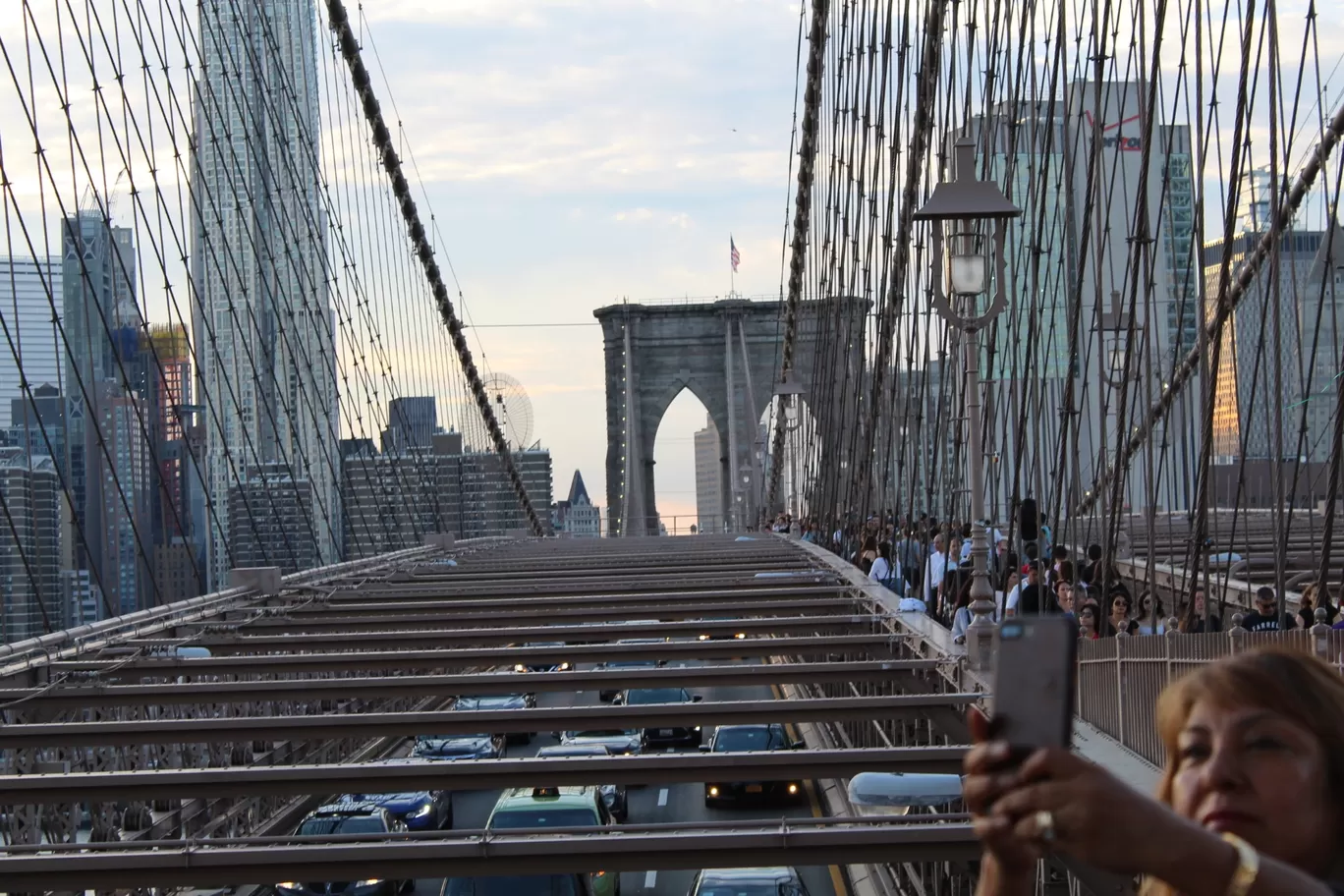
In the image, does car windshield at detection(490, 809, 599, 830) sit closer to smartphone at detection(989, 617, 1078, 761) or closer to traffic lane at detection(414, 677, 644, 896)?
traffic lane at detection(414, 677, 644, 896)

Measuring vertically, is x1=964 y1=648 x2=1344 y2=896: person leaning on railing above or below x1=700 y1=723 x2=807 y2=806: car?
above

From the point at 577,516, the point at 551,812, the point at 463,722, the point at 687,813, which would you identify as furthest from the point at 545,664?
the point at 577,516

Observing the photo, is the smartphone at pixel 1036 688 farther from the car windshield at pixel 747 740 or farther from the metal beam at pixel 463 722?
the car windshield at pixel 747 740

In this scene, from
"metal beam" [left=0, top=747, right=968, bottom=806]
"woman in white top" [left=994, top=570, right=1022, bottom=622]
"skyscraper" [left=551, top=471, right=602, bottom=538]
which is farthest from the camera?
"skyscraper" [left=551, top=471, right=602, bottom=538]

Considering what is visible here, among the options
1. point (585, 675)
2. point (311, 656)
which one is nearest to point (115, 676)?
point (311, 656)

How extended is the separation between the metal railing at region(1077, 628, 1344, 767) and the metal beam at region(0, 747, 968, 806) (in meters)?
0.63

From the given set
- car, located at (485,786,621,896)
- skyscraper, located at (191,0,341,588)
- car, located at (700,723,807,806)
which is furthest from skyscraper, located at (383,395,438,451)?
car, located at (485,786,621,896)

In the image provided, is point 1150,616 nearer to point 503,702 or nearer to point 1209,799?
point 1209,799

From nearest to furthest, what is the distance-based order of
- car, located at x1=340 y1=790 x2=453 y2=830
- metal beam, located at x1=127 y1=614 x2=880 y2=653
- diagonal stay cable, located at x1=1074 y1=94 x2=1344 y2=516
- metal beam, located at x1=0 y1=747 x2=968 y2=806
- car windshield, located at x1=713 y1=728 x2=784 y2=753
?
metal beam, located at x1=0 y1=747 x2=968 y2=806, metal beam, located at x1=127 y1=614 x2=880 y2=653, diagonal stay cable, located at x1=1074 y1=94 x2=1344 y2=516, car, located at x1=340 y1=790 x2=453 y2=830, car windshield, located at x1=713 y1=728 x2=784 y2=753

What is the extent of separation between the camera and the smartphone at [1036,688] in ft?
4.04

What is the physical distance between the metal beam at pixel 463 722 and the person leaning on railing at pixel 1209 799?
6.09m

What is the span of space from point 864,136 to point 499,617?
12.2 m

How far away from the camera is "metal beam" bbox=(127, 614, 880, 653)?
34.8 feet

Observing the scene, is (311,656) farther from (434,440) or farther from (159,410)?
(434,440)
